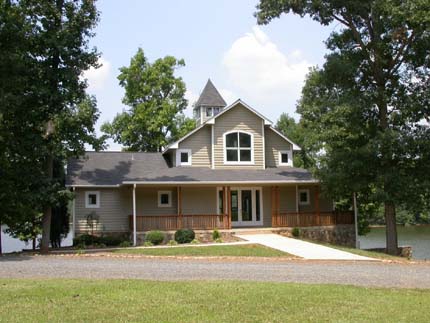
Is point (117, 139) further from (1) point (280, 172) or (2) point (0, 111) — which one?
(2) point (0, 111)

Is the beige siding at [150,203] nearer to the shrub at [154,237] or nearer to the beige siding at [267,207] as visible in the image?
the shrub at [154,237]

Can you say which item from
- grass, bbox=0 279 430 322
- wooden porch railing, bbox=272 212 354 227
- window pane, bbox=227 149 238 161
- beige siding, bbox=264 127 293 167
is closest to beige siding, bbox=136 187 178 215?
window pane, bbox=227 149 238 161

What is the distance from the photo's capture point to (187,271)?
521 inches

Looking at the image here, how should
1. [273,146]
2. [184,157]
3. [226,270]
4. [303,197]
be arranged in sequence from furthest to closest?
1. [273,146]
2. [303,197]
3. [184,157]
4. [226,270]

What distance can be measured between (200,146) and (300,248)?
9589mm

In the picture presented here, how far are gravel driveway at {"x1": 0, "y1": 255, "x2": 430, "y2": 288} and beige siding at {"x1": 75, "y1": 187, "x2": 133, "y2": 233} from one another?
814 centimetres

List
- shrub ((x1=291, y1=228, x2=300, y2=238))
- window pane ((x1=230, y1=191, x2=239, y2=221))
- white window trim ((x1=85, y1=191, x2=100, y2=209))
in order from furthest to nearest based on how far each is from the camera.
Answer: window pane ((x1=230, y1=191, x2=239, y2=221))
shrub ((x1=291, y1=228, x2=300, y2=238))
white window trim ((x1=85, y1=191, x2=100, y2=209))

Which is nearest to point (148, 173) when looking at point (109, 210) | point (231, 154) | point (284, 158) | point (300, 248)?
point (109, 210)

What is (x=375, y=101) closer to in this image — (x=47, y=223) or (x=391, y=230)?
(x=391, y=230)

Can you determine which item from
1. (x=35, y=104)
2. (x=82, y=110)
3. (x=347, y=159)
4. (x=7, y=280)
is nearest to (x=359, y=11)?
(x=347, y=159)

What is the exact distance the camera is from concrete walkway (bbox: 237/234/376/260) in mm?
17328

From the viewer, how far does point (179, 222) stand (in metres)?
24.1

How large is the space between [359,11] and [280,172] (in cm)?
902

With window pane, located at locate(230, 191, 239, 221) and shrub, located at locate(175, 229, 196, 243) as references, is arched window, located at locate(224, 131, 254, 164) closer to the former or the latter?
window pane, located at locate(230, 191, 239, 221)
